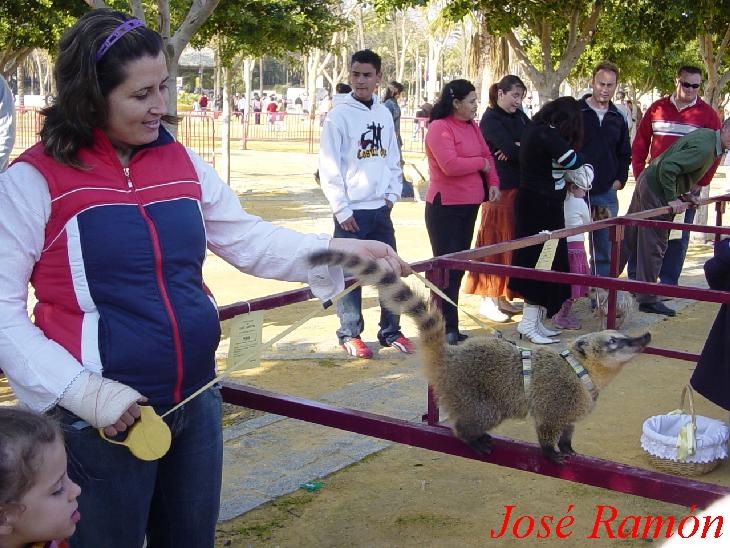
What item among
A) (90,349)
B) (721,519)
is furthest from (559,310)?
(90,349)

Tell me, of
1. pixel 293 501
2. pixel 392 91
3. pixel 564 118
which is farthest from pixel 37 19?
pixel 293 501

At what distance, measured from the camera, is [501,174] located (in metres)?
7.89

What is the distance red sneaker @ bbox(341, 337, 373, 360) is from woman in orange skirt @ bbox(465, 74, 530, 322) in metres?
1.50

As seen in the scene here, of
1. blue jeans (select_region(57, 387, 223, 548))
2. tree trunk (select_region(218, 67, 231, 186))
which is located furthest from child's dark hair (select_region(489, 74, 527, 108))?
tree trunk (select_region(218, 67, 231, 186))

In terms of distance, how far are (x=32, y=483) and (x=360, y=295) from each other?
192 inches

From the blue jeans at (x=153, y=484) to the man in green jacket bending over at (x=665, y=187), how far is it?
5.52 meters

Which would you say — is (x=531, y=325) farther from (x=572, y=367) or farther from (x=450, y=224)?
(x=572, y=367)

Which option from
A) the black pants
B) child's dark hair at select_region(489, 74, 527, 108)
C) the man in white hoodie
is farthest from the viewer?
child's dark hair at select_region(489, 74, 527, 108)

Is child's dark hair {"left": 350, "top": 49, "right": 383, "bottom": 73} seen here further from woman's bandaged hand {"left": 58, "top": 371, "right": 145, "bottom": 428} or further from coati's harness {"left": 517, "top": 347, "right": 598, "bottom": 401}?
woman's bandaged hand {"left": 58, "top": 371, "right": 145, "bottom": 428}

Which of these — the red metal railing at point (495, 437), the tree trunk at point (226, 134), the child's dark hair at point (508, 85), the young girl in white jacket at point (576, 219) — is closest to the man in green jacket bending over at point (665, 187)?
the young girl in white jacket at point (576, 219)

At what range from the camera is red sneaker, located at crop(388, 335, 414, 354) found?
680 centimetres

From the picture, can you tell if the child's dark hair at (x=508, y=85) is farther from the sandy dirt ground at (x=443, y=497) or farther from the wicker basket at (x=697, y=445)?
the wicker basket at (x=697, y=445)

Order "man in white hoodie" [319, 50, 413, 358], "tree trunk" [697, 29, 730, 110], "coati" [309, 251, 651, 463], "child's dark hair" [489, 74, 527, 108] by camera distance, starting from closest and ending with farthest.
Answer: "coati" [309, 251, 651, 463] → "man in white hoodie" [319, 50, 413, 358] → "child's dark hair" [489, 74, 527, 108] → "tree trunk" [697, 29, 730, 110]

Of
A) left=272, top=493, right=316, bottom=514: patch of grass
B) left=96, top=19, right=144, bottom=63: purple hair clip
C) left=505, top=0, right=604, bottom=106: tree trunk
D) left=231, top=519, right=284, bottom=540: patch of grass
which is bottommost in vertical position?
left=272, top=493, right=316, bottom=514: patch of grass
